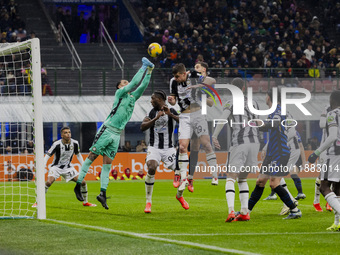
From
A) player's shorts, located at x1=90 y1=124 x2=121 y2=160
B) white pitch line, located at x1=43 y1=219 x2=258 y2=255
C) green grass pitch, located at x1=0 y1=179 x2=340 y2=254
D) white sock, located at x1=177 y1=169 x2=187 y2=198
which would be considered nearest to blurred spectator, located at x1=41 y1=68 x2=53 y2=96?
green grass pitch, located at x1=0 y1=179 x2=340 y2=254

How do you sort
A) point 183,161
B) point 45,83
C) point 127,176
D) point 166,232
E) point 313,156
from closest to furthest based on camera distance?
point 166,232, point 313,156, point 183,161, point 127,176, point 45,83

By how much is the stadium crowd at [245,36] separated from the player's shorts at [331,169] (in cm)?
2151

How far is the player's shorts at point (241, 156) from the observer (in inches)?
467

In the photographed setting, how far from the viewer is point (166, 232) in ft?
35.2

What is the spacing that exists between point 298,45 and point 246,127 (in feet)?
86.4

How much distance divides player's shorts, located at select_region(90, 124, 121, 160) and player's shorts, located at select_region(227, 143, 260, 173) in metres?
2.98

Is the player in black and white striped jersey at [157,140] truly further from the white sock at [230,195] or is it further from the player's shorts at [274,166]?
the player's shorts at [274,166]

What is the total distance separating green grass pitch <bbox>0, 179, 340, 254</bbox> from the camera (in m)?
8.88

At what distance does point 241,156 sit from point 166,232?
1977 millimetres

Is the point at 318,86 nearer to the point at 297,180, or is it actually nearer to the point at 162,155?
the point at 297,180

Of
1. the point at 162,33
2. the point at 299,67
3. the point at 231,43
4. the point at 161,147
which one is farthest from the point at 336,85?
the point at 161,147

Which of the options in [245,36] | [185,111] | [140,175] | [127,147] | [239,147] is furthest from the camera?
[245,36]

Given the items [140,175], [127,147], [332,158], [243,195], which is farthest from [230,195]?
[127,147]

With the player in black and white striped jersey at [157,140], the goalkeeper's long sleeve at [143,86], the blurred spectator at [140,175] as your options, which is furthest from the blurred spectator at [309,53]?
the goalkeeper's long sleeve at [143,86]
